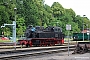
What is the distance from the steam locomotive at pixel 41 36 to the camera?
3846cm

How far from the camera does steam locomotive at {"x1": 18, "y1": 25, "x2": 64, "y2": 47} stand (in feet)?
126

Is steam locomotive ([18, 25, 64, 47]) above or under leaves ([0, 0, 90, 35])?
under

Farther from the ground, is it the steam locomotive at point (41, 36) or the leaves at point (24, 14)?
the leaves at point (24, 14)

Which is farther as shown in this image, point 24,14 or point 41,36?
point 24,14

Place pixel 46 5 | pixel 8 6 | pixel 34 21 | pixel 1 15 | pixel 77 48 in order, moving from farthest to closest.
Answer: pixel 46 5 → pixel 34 21 → pixel 8 6 → pixel 1 15 → pixel 77 48

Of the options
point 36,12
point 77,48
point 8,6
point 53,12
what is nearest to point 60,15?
point 53,12

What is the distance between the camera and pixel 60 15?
123750 millimetres

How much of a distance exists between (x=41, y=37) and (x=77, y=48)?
610 inches

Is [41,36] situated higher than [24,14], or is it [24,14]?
[24,14]

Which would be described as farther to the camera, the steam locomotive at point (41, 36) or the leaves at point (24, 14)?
the leaves at point (24, 14)

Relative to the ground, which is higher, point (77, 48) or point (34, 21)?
point (34, 21)

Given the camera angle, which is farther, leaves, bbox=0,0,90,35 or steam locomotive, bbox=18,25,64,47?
leaves, bbox=0,0,90,35

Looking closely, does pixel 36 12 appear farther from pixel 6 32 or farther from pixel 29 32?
pixel 29 32

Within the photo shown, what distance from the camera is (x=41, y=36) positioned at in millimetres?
41281
